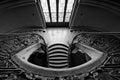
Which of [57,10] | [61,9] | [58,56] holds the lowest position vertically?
[58,56]

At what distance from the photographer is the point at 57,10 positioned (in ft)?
41.5

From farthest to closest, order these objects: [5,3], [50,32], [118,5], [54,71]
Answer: [50,32], [5,3], [118,5], [54,71]

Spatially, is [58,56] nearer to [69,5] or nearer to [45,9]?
[69,5]

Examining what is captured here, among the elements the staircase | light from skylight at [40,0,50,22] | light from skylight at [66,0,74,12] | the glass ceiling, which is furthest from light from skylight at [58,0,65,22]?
the staircase

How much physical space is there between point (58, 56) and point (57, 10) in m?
4.84

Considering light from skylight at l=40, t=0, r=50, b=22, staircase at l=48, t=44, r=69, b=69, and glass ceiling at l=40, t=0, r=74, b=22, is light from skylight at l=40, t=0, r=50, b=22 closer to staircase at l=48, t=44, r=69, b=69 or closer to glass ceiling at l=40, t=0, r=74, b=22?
glass ceiling at l=40, t=0, r=74, b=22

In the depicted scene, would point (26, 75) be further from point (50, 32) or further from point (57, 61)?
point (50, 32)

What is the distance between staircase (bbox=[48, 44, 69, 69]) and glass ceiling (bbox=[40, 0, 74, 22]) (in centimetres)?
346

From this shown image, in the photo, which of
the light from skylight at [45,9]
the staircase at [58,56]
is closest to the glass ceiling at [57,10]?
the light from skylight at [45,9]

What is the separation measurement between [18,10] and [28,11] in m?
0.77

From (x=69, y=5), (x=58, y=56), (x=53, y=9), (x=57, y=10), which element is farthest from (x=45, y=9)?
(x=58, y=56)

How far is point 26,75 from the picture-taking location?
9.95 ft

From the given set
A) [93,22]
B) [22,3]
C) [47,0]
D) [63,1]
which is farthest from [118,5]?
[22,3]

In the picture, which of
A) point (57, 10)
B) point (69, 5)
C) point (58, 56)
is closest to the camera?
point (58, 56)
